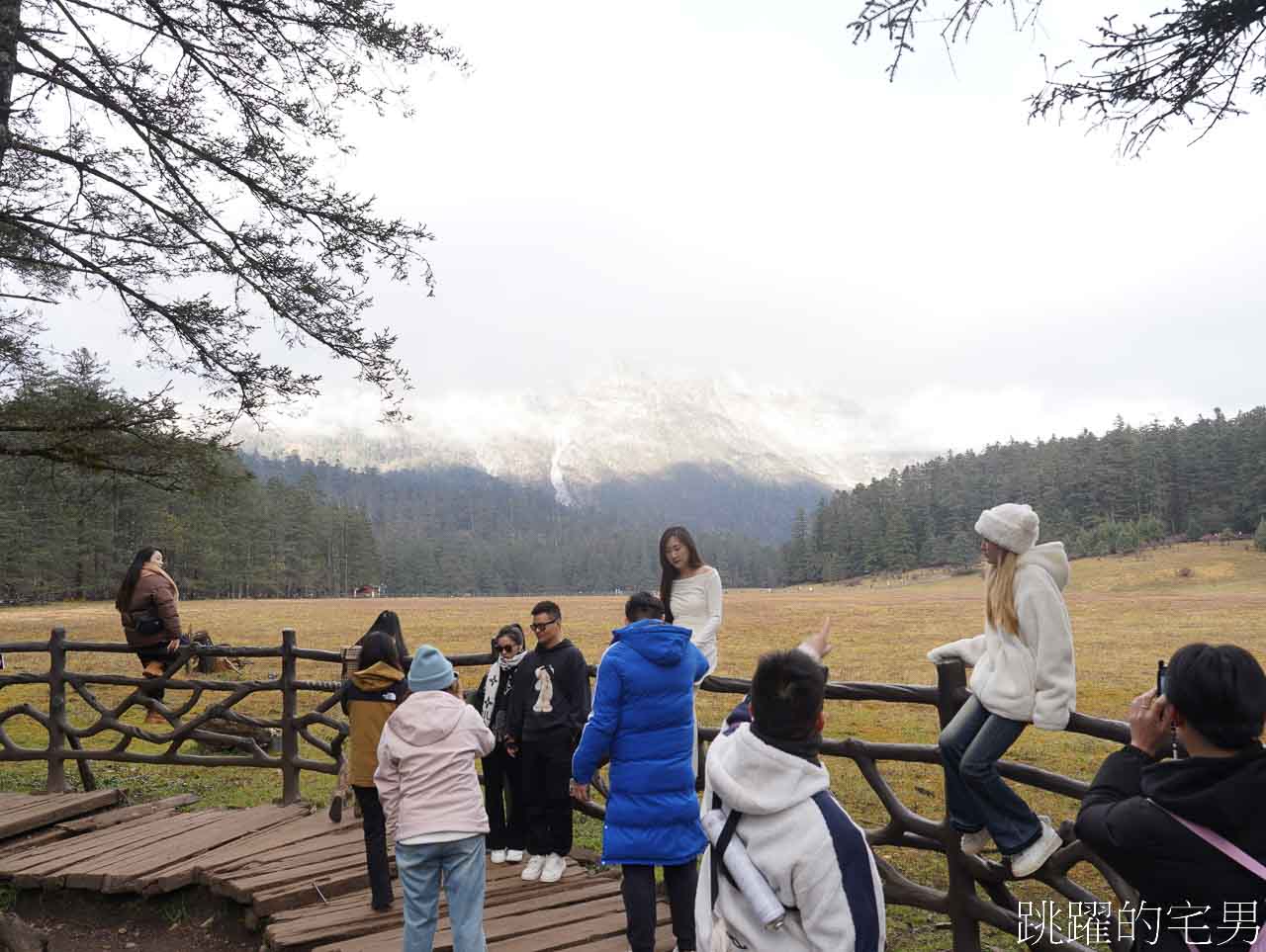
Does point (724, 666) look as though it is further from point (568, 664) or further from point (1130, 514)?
point (1130, 514)

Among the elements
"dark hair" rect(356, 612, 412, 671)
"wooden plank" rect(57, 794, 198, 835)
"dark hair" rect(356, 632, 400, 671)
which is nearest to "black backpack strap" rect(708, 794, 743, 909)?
"dark hair" rect(356, 632, 400, 671)

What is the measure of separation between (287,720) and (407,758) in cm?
422

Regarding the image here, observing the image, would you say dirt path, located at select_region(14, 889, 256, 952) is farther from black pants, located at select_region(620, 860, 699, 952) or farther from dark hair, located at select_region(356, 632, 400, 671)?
black pants, located at select_region(620, 860, 699, 952)

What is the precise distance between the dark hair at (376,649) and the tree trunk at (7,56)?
5.56 m

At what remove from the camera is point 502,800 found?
6.25 meters

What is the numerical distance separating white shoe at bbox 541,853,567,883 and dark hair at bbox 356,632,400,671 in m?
1.70

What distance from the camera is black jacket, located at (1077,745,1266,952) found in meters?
2.13

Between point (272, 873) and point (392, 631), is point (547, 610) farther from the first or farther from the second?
point (272, 873)

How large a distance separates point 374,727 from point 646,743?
6.34 ft

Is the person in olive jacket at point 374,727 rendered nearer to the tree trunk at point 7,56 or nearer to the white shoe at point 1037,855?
the white shoe at point 1037,855

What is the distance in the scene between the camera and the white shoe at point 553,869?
558 centimetres

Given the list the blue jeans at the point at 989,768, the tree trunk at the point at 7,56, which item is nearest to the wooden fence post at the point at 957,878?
the blue jeans at the point at 989,768

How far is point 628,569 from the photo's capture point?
5901 inches

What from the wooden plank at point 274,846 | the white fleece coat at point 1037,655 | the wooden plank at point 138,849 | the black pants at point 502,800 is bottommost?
the wooden plank at point 138,849
